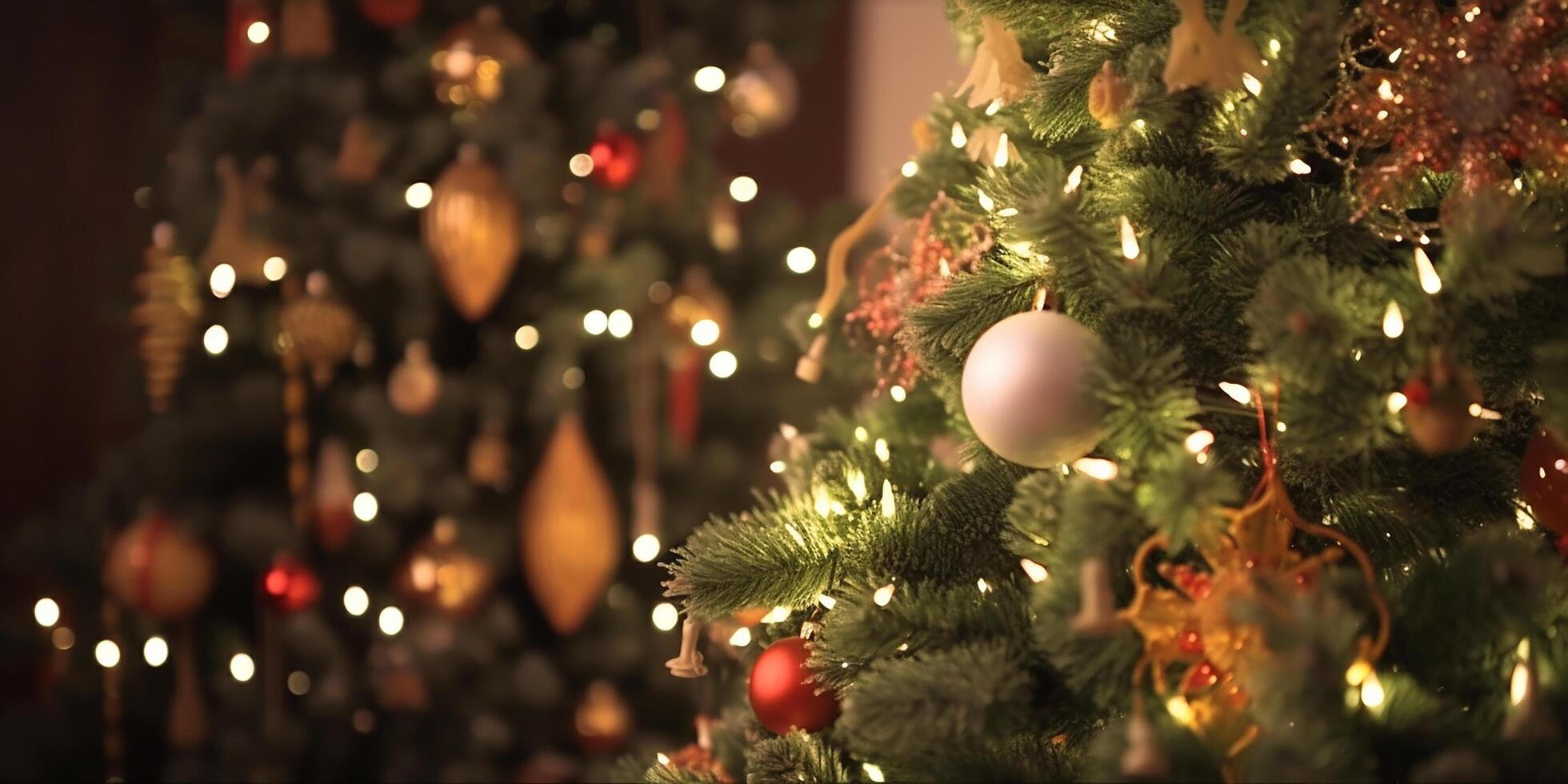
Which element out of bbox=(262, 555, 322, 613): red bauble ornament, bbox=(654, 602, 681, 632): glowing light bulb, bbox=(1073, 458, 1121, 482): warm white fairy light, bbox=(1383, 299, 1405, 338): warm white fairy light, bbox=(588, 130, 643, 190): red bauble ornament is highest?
bbox=(588, 130, 643, 190): red bauble ornament

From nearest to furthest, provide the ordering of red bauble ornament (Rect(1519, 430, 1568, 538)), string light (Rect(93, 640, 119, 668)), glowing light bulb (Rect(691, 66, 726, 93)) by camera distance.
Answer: red bauble ornament (Rect(1519, 430, 1568, 538)) → string light (Rect(93, 640, 119, 668)) → glowing light bulb (Rect(691, 66, 726, 93))

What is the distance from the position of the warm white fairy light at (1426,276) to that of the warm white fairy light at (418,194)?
1.41 metres

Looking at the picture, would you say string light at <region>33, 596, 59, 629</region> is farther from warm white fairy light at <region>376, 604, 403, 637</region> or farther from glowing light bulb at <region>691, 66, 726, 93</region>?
glowing light bulb at <region>691, 66, 726, 93</region>

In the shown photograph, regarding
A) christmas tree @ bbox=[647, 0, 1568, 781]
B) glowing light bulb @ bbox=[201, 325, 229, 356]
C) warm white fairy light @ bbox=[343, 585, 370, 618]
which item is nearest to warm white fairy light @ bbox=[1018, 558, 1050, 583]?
christmas tree @ bbox=[647, 0, 1568, 781]

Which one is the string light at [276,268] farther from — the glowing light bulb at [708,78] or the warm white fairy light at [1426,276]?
the warm white fairy light at [1426,276]

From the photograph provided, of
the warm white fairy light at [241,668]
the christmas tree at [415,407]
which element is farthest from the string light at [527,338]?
the warm white fairy light at [241,668]

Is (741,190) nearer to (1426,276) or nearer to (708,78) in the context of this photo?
(708,78)

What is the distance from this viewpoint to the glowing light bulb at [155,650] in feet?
5.98

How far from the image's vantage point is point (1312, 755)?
0.60 metres

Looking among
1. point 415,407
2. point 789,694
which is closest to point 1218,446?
point 789,694

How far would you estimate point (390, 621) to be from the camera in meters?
1.81

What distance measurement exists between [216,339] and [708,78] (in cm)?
80

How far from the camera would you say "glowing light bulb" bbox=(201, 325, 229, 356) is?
5.95 ft

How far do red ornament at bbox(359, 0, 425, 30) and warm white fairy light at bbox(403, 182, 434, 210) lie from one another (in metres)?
0.23
